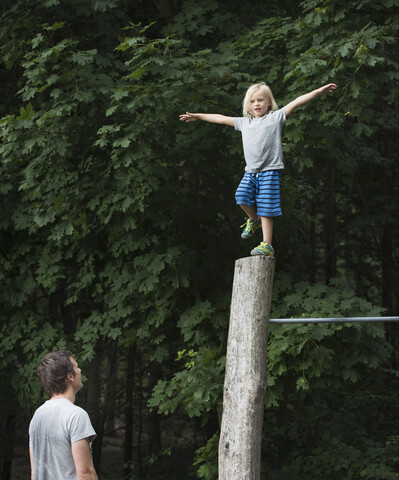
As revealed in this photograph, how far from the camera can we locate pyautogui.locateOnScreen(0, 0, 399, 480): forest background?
6605mm

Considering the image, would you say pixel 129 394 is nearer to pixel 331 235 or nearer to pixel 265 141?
pixel 331 235

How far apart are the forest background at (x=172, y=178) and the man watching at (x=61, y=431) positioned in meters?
3.70

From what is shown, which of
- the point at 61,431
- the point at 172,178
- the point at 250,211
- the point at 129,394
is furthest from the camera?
the point at 129,394

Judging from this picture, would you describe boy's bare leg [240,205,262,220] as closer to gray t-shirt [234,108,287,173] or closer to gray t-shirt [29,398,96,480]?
gray t-shirt [234,108,287,173]

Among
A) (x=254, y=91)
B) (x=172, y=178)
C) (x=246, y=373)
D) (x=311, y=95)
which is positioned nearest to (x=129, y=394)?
(x=172, y=178)

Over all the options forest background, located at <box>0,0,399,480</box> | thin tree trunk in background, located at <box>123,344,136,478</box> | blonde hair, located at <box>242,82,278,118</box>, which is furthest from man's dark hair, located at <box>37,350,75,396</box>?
thin tree trunk in background, located at <box>123,344,136,478</box>

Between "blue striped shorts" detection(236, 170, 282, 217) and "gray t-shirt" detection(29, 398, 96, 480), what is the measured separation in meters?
2.06

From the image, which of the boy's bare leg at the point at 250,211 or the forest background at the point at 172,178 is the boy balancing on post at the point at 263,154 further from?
the forest background at the point at 172,178

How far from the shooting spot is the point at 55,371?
309cm

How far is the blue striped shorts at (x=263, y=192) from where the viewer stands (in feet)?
15.0

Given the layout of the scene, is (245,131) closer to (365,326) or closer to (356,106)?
(356,106)

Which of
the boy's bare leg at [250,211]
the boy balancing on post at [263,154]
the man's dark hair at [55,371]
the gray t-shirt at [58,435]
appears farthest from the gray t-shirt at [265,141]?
the gray t-shirt at [58,435]

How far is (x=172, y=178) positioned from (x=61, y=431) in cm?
487

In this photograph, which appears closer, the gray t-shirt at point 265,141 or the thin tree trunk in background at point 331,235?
the gray t-shirt at point 265,141
